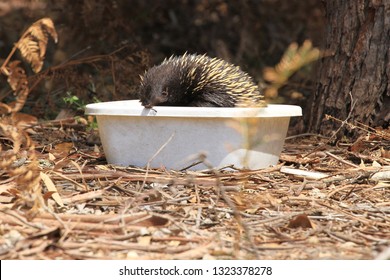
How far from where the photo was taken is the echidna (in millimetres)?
4305

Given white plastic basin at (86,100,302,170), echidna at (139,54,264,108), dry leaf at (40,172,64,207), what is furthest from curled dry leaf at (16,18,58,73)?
echidna at (139,54,264,108)

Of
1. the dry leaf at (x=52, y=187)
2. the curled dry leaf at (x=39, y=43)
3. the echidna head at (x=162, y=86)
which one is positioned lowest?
the dry leaf at (x=52, y=187)

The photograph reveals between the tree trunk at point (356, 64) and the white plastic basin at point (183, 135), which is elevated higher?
the tree trunk at point (356, 64)

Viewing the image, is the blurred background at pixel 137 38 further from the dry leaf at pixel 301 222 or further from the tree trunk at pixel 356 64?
the dry leaf at pixel 301 222

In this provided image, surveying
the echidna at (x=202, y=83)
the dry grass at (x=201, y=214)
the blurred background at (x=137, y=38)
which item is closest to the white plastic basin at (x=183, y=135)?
the dry grass at (x=201, y=214)

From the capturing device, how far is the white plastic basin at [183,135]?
3.66 metres

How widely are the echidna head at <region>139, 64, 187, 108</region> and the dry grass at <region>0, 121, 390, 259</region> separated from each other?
0.51 meters

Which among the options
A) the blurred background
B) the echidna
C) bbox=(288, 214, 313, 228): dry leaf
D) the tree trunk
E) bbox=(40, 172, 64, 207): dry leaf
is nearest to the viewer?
bbox=(288, 214, 313, 228): dry leaf

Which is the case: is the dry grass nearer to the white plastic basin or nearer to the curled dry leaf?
the white plastic basin

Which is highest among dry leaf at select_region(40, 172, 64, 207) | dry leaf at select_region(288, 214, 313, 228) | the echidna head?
the echidna head

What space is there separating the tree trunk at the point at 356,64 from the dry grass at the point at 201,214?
1.78 feet

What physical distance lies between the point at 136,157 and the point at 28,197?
1.09 meters
